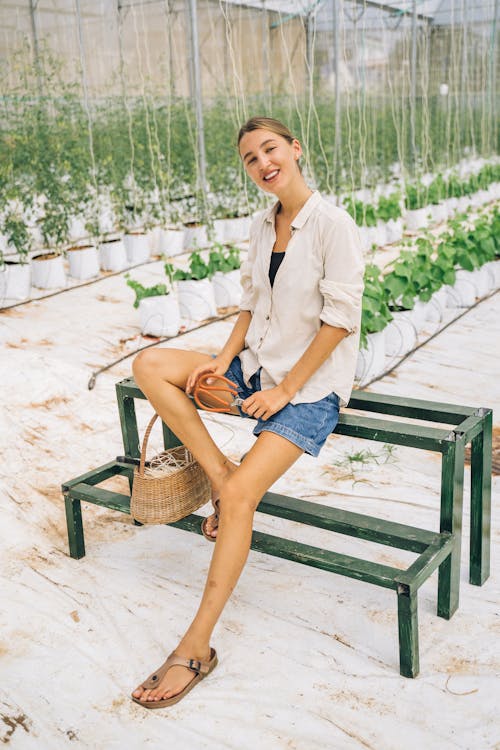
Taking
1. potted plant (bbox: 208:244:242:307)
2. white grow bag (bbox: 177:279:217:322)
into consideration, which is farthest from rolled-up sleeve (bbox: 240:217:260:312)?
potted plant (bbox: 208:244:242:307)

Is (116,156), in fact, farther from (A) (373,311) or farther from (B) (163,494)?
(B) (163,494)

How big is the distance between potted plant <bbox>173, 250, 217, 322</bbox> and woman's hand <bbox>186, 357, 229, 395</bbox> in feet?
7.32

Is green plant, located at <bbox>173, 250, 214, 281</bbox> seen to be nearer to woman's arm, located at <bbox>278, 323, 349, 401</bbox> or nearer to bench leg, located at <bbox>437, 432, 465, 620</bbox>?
woman's arm, located at <bbox>278, 323, 349, 401</bbox>

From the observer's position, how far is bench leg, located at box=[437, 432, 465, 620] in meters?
1.73

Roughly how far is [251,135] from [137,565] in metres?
1.18

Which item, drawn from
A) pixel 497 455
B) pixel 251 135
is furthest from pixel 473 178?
pixel 251 135

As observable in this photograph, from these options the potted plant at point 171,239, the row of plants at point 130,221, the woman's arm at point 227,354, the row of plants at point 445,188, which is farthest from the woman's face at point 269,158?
the row of plants at point 445,188

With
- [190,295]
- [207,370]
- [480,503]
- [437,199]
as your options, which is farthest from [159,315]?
[437,199]

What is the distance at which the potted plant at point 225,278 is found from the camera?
175 inches

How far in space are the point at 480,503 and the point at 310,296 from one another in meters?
0.66

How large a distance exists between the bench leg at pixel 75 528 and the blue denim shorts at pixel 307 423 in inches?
25.4

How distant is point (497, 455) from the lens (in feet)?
8.62

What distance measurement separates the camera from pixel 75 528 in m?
2.15

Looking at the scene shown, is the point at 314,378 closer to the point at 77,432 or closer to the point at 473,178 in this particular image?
the point at 77,432
